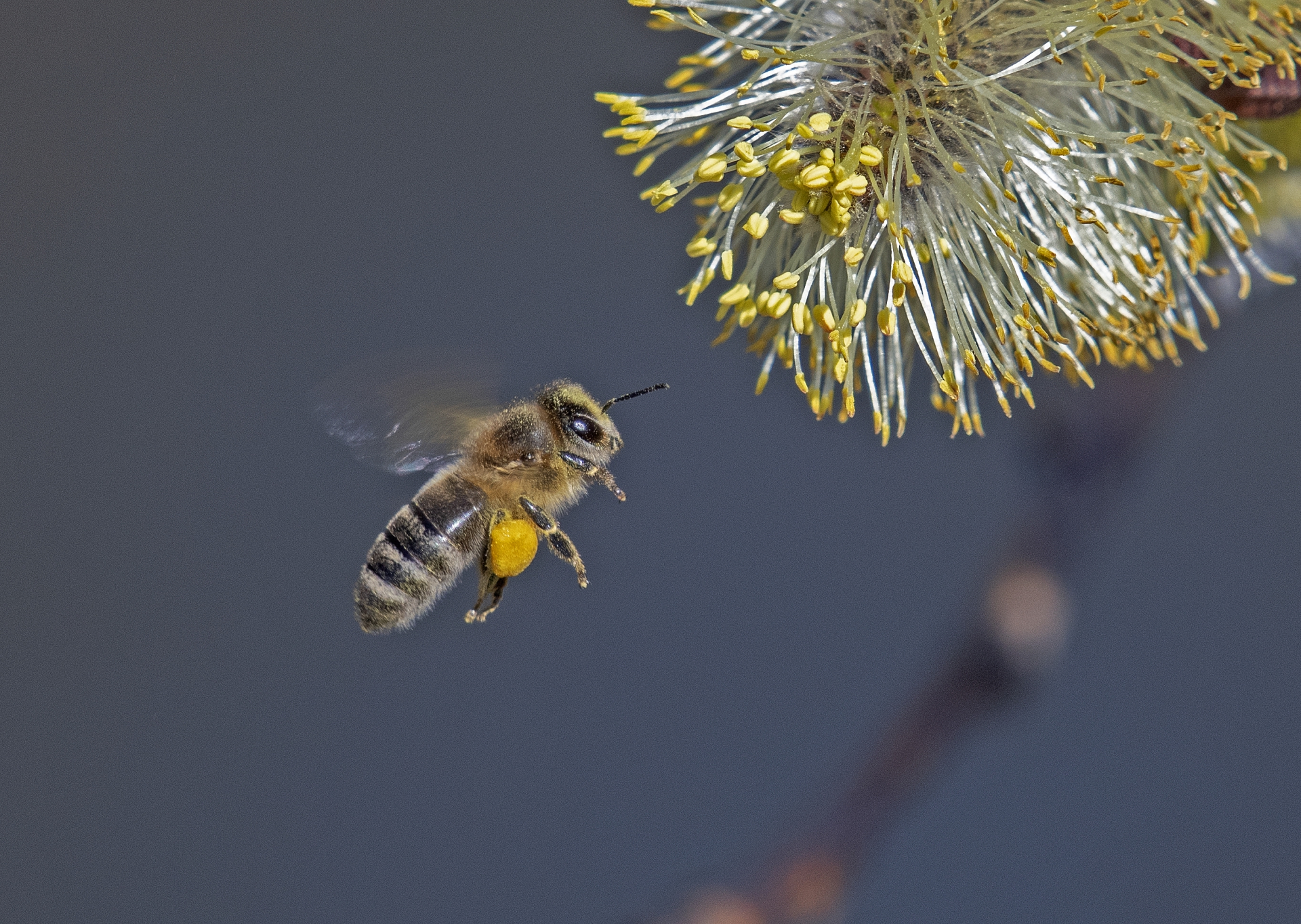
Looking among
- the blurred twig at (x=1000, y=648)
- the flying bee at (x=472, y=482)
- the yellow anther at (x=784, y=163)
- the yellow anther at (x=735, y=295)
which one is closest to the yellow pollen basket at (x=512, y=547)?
the flying bee at (x=472, y=482)

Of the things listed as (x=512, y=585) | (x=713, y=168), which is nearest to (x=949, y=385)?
(x=713, y=168)

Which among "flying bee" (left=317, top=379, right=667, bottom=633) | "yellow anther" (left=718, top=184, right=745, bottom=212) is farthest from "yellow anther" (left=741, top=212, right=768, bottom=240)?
"flying bee" (left=317, top=379, right=667, bottom=633)

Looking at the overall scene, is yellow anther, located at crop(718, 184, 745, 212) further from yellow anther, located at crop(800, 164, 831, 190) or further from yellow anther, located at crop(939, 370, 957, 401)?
yellow anther, located at crop(939, 370, 957, 401)

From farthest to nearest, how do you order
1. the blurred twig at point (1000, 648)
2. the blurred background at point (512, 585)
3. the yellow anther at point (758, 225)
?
the blurred background at point (512, 585)
the blurred twig at point (1000, 648)
the yellow anther at point (758, 225)

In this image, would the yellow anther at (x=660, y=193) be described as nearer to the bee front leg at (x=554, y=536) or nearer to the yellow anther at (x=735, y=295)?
the yellow anther at (x=735, y=295)

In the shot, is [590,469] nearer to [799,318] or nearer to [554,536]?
[554,536]

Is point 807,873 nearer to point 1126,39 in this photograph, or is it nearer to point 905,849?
point 905,849
